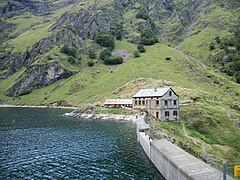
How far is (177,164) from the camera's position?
29.6 m

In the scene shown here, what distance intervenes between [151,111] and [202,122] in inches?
729

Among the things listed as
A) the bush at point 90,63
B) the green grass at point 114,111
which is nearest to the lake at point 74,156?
the green grass at point 114,111

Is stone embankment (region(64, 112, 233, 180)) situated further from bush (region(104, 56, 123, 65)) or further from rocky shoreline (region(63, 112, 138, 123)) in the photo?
bush (region(104, 56, 123, 65))

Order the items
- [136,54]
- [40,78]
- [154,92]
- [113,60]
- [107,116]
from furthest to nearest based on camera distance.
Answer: [113,60] → [136,54] → [40,78] → [107,116] → [154,92]

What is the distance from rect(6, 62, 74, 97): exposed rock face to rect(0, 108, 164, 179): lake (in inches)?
4942

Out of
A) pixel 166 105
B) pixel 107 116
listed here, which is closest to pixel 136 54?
pixel 107 116

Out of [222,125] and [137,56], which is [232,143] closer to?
[222,125]

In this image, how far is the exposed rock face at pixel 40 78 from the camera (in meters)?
191

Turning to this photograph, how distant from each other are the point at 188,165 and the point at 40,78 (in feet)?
594

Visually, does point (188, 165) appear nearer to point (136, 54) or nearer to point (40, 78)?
point (136, 54)

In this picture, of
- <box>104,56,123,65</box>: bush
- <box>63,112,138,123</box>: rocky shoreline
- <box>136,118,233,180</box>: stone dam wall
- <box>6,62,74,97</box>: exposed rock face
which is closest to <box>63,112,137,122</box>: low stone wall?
<box>63,112,138,123</box>: rocky shoreline

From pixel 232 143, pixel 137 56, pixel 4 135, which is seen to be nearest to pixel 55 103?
pixel 137 56

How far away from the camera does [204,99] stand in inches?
4058

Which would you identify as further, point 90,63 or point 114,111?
point 90,63
